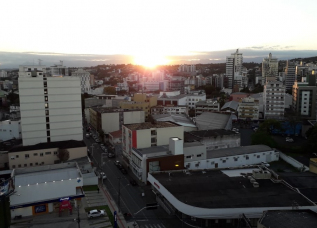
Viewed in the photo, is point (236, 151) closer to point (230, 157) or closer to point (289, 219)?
point (230, 157)

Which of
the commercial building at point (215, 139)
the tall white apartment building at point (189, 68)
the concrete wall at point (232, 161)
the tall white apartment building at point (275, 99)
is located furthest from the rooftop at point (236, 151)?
the tall white apartment building at point (189, 68)

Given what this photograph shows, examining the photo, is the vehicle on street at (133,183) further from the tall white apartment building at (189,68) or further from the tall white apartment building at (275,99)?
the tall white apartment building at (189,68)

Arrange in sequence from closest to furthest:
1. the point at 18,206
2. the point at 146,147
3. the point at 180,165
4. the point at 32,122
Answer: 1. the point at 18,206
2. the point at 180,165
3. the point at 146,147
4. the point at 32,122

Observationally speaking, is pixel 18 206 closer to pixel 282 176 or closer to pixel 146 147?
pixel 146 147

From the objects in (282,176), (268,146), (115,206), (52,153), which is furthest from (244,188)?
(52,153)

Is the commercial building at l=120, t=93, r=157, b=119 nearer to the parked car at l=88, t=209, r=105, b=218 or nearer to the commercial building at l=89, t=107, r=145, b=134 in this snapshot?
the commercial building at l=89, t=107, r=145, b=134

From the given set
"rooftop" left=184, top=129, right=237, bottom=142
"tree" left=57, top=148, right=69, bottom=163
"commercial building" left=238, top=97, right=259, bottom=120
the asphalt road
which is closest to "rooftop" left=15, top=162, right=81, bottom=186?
the asphalt road

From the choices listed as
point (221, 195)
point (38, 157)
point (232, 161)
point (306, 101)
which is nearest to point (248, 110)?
point (306, 101)
